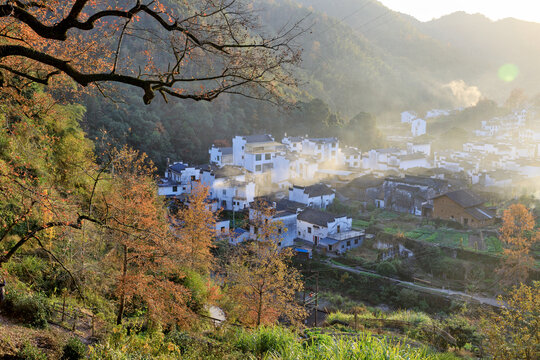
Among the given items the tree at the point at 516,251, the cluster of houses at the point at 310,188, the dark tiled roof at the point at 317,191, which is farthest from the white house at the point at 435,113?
the tree at the point at 516,251

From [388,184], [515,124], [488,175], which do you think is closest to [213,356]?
[388,184]

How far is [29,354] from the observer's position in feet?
15.7

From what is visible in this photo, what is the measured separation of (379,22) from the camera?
91.1 meters

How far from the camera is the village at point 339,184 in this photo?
23.8 m

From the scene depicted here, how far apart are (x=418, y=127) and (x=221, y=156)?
1332 inches

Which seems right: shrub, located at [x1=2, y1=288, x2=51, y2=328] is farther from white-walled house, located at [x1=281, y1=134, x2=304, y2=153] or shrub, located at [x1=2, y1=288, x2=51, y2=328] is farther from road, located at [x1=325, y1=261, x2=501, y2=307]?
white-walled house, located at [x1=281, y1=134, x2=304, y2=153]

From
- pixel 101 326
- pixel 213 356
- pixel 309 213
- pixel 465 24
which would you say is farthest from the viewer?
pixel 465 24

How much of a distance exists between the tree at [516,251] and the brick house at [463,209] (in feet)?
14.7

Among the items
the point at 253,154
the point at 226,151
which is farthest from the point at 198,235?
the point at 226,151

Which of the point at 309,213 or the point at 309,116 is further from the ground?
the point at 309,116

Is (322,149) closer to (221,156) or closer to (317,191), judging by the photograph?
(221,156)

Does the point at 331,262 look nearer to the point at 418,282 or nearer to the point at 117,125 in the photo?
the point at 418,282

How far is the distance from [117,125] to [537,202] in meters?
30.9

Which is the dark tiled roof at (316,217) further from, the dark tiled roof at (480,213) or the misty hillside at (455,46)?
the misty hillside at (455,46)
